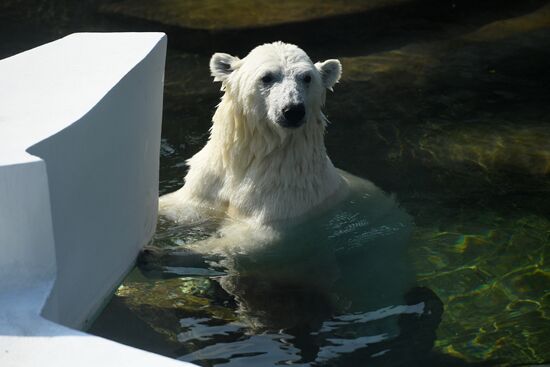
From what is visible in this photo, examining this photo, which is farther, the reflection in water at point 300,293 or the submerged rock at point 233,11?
the submerged rock at point 233,11

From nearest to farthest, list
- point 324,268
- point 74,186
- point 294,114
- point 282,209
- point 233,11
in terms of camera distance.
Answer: point 74,186 → point 294,114 → point 282,209 → point 324,268 → point 233,11

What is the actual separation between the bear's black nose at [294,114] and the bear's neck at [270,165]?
23cm

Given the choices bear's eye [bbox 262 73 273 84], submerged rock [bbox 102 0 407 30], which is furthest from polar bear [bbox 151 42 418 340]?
submerged rock [bbox 102 0 407 30]

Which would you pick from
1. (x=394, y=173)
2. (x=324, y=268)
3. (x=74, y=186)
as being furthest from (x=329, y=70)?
(x=74, y=186)

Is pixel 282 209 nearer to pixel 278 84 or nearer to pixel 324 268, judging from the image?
pixel 324 268

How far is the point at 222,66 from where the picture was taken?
5340 millimetres

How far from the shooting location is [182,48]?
→ 917 cm

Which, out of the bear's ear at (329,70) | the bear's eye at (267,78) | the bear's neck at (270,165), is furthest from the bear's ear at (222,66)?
the bear's ear at (329,70)

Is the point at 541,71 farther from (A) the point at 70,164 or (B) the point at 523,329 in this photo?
(A) the point at 70,164

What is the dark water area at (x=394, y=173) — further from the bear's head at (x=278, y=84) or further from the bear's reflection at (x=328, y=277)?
the bear's head at (x=278, y=84)

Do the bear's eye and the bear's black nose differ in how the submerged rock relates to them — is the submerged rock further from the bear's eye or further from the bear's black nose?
the bear's black nose

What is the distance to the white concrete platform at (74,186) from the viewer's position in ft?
9.17

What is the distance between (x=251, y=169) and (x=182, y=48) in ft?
13.6

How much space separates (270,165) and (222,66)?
664 mm
